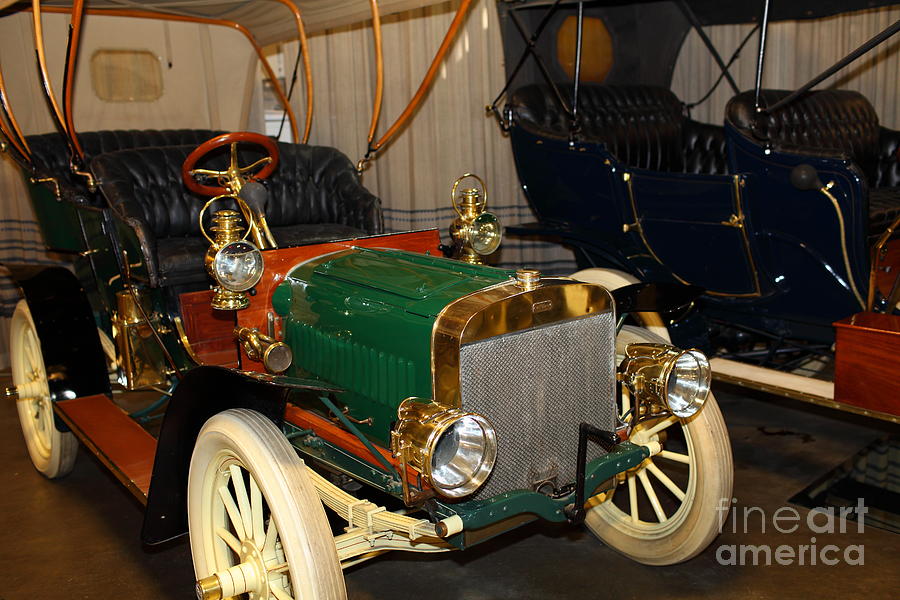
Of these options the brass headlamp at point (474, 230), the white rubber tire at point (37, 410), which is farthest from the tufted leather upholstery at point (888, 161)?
the white rubber tire at point (37, 410)

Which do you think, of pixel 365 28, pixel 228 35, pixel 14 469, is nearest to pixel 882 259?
pixel 365 28

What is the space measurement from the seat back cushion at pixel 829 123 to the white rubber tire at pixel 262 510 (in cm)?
307

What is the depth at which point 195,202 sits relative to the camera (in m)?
3.81

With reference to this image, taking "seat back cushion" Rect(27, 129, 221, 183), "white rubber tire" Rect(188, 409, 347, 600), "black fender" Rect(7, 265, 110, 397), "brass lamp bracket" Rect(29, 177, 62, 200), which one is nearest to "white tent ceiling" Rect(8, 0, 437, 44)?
"seat back cushion" Rect(27, 129, 221, 183)

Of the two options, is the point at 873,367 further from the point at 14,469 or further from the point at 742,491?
the point at 14,469

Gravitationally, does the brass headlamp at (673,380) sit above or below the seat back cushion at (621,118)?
below

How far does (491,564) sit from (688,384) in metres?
0.95

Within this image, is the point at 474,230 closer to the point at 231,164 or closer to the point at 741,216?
the point at 231,164

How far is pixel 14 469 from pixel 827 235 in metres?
3.52

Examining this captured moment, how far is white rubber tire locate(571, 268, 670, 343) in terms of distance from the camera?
3386mm

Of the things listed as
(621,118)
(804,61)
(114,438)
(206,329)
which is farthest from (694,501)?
(804,61)

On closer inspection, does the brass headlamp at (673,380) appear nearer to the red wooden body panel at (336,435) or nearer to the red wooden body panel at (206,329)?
the red wooden body panel at (336,435)

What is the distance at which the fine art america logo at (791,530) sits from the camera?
261cm

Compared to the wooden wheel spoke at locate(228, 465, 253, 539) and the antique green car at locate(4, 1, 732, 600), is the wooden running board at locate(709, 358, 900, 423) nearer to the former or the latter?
the antique green car at locate(4, 1, 732, 600)
